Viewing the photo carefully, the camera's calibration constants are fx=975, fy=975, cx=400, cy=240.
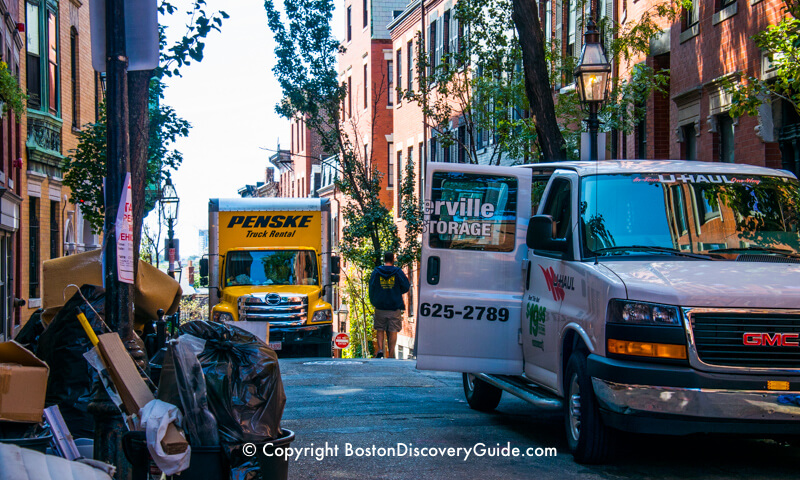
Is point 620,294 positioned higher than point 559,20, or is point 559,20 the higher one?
point 559,20

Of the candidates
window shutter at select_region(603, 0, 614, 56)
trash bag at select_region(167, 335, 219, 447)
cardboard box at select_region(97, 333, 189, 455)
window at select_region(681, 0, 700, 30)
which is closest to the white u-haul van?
trash bag at select_region(167, 335, 219, 447)

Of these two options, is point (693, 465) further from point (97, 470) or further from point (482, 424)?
point (97, 470)

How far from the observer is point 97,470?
14.0ft

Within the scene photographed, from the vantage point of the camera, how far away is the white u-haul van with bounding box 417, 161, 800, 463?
20.5 feet

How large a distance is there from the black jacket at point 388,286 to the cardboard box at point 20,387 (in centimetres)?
1269

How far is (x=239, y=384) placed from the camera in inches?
199

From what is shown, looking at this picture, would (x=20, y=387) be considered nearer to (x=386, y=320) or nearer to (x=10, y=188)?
(x=386, y=320)

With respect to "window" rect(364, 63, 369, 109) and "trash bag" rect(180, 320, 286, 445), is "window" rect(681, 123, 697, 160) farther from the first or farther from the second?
"window" rect(364, 63, 369, 109)

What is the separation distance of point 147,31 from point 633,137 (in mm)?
15460

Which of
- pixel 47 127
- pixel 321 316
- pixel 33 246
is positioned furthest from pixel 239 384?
pixel 47 127

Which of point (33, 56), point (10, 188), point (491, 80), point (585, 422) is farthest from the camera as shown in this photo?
point (33, 56)

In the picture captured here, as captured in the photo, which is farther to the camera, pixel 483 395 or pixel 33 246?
pixel 33 246

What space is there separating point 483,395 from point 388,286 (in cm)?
834

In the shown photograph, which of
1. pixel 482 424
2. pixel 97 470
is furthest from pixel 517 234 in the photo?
pixel 97 470
